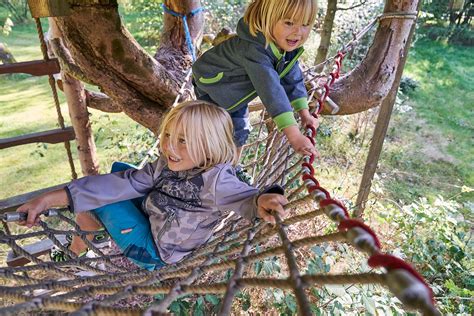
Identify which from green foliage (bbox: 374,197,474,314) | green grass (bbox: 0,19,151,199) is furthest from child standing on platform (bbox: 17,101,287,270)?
green grass (bbox: 0,19,151,199)

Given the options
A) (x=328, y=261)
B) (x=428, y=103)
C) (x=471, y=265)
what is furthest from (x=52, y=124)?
(x=428, y=103)

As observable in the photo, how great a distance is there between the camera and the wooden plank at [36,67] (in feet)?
4.29

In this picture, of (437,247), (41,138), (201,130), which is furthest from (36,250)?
(437,247)

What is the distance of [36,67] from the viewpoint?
136 cm

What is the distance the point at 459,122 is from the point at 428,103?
457 mm

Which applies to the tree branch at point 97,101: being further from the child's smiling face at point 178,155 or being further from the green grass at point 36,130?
the child's smiling face at point 178,155

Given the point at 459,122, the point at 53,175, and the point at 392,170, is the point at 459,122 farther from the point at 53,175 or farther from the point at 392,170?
the point at 53,175

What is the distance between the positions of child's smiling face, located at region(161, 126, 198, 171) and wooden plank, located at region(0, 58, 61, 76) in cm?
72

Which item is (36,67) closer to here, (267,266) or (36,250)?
(36,250)

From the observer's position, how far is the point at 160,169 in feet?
3.10

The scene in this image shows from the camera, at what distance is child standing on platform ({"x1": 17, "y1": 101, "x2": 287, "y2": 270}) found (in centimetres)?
85

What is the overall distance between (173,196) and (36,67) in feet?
2.57

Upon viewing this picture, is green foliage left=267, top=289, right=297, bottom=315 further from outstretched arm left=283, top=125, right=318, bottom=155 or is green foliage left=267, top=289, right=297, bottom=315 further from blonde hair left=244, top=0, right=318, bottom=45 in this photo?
blonde hair left=244, top=0, right=318, bottom=45

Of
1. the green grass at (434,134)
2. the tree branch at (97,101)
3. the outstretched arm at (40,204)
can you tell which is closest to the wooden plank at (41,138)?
the tree branch at (97,101)
